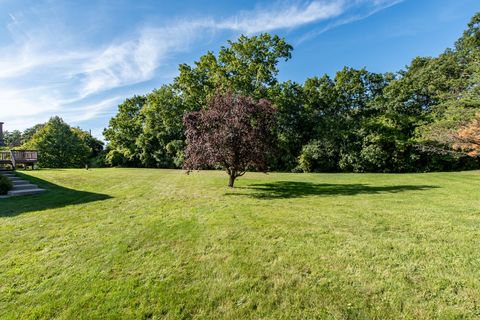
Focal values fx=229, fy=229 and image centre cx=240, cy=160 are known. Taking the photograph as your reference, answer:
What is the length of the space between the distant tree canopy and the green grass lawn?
1206 centimetres

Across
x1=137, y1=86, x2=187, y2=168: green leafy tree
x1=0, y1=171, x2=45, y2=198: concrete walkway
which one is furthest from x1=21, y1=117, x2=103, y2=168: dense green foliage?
x1=0, y1=171, x2=45, y2=198: concrete walkway

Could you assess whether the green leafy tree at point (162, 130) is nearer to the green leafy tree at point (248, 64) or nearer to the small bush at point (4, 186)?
the green leafy tree at point (248, 64)

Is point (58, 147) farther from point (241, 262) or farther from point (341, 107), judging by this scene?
point (241, 262)

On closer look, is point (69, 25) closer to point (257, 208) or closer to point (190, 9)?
point (190, 9)

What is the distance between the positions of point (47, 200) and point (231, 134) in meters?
6.45

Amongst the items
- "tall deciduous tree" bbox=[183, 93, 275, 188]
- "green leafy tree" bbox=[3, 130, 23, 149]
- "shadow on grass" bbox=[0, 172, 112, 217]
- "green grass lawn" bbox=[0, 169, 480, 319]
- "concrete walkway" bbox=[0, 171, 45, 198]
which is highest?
"green leafy tree" bbox=[3, 130, 23, 149]

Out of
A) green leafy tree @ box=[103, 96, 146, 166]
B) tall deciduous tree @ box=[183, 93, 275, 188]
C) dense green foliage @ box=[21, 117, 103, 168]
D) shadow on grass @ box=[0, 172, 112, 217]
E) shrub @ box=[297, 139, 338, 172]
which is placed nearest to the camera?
shadow on grass @ box=[0, 172, 112, 217]

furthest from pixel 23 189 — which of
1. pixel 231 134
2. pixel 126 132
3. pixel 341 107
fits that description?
pixel 341 107

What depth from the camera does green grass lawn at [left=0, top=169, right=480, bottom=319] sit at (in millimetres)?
2488

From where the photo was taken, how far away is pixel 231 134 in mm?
9031

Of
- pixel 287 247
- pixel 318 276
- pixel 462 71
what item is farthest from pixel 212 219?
pixel 462 71

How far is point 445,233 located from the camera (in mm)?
4352

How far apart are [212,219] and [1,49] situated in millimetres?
10559

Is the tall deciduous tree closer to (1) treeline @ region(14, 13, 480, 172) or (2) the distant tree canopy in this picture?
(2) the distant tree canopy
